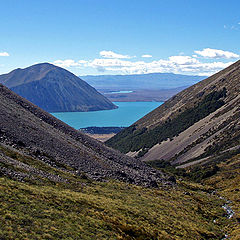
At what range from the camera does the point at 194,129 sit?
411ft

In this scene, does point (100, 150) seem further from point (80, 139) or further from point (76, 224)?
point (76, 224)

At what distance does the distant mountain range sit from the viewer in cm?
9631

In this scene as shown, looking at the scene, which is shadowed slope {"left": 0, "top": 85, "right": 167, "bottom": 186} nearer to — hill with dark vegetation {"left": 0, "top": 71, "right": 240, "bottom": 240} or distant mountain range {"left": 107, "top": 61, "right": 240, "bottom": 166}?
hill with dark vegetation {"left": 0, "top": 71, "right": 240, "bottom": 240}

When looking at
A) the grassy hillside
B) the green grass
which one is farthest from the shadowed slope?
the green grass

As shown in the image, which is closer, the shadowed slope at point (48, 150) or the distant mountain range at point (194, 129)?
the shadowed slope at point (48, 150)

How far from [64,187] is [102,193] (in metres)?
4.94

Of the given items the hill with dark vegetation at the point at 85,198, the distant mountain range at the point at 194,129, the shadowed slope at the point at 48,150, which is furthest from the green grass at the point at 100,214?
the distant mountain range at the point at 194,129

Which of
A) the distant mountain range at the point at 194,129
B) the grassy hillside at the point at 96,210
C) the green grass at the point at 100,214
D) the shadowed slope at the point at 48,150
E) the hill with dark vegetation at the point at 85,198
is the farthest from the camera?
the distant mountain range at the point at 194,129

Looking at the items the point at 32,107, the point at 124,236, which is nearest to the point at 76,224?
the point at 124,236

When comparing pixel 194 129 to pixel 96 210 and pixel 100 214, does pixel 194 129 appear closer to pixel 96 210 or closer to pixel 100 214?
pixel 96 210

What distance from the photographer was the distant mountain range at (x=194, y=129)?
96.3 metres

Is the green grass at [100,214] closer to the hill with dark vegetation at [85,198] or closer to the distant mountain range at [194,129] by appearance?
the hill with dark vegetation at [85,198]

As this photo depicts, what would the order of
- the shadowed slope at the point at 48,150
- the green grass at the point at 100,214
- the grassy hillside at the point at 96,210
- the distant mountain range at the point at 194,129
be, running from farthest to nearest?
the distant mountain range at the point at 194,129 < the shadowed slope at the point at 48,150 < the grassy hillside at the point at 96,210 < the green grass at the point at 100,214

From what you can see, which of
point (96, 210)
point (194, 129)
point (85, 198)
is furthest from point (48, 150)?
point (194, 129)
